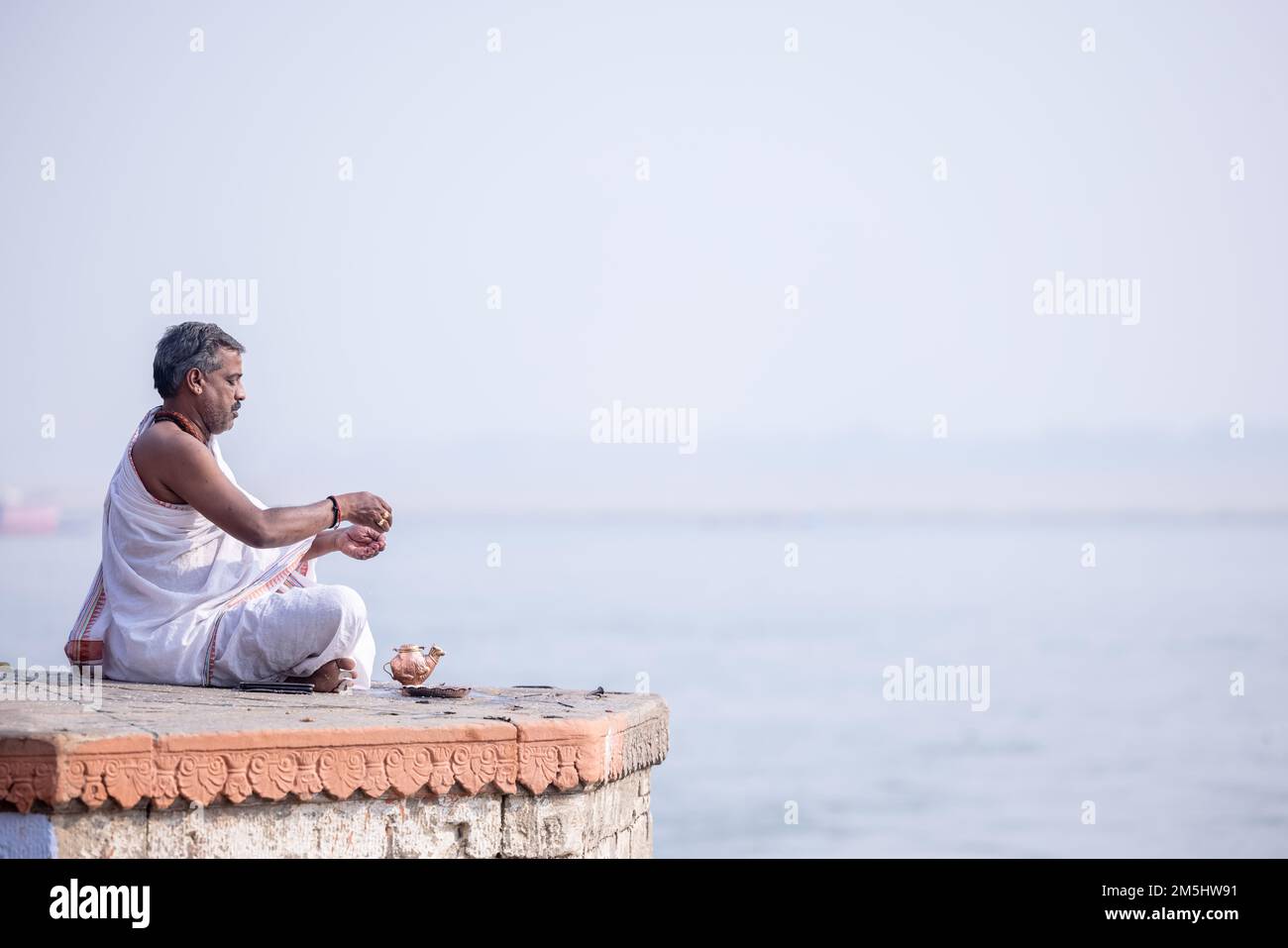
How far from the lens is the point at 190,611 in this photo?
16.0 ft

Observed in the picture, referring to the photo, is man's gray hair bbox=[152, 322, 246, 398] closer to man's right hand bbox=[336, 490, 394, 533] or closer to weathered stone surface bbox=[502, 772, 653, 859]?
man's right hand bbox=[336, 490, 394, 533]

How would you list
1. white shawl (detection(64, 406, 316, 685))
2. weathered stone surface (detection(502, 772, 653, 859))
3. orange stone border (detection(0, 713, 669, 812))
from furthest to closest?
white shawl (detection(64, 406, 316, 685)) < weathered stone surface (detection(502, 772, 653, 859)) < orange stone border (detection(0, 713, 669, 812))

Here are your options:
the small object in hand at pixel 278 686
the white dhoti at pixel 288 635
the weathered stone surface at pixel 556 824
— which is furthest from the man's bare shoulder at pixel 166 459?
the weathered stone surface at pixel 556 824

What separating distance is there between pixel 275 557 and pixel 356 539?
29 centimetres

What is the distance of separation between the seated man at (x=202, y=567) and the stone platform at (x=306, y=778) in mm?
326

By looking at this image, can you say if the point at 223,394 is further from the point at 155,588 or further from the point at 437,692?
the point at 437,692

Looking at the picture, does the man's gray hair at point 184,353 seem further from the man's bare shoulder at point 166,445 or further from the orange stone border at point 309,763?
the orange stone border at point 309,763

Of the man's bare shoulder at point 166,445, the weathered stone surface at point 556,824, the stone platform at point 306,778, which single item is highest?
the man's bare shoulder at point 166,445

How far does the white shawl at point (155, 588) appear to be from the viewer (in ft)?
15.9

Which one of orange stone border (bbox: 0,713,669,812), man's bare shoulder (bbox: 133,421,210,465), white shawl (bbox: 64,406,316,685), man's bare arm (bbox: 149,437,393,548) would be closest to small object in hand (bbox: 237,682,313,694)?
white shawl (bbox: 64,406,316,685)

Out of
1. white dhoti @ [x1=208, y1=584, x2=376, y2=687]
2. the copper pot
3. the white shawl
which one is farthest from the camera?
the copper pot

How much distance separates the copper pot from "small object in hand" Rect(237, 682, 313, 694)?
32cm

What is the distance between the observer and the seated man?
15.6 ft

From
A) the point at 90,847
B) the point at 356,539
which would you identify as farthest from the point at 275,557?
the point at 90,847
